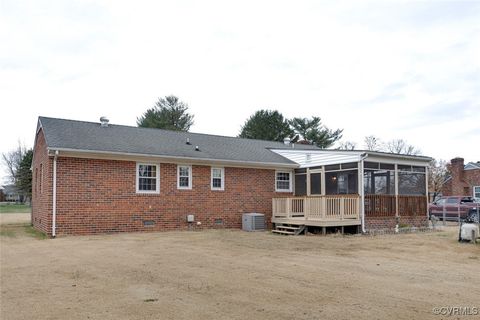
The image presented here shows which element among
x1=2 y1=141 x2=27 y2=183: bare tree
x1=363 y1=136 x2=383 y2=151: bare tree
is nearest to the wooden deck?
x1=363 y1=136 x2=383 y2=151: bare tree

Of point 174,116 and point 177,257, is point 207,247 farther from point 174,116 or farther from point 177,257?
point 174,116

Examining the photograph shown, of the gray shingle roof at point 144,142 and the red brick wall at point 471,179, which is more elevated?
the gray shingle roof at point 144,142

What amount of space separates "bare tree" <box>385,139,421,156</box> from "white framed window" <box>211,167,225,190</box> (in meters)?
39.4

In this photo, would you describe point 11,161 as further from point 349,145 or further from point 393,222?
point 393,222

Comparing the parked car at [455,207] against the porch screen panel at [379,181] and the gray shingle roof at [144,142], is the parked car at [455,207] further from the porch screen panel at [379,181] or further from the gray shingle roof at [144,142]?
the gray shingle roof at [144,142]

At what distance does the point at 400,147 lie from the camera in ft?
172

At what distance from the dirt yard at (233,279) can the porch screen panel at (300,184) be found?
6.74 meters

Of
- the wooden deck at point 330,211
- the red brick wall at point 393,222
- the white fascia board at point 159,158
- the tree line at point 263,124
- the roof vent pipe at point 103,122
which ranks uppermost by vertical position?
the tree line at point 263,124

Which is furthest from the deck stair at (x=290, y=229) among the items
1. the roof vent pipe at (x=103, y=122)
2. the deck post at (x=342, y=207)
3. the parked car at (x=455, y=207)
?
the parked car at (x=455, y=207)

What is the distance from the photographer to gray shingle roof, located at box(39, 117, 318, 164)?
50.7 feet

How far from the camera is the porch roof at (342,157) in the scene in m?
16.7

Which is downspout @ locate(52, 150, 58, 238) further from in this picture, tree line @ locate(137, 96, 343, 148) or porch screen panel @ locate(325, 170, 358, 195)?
tree line @ locate(137, 96, 343, 148)

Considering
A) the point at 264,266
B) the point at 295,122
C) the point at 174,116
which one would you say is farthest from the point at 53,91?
the point at 295,122

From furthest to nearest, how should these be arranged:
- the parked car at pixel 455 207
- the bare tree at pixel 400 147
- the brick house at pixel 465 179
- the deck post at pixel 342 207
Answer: the bare tree at pixel 400 147, the brick house at pixel 465 179, the parked car at pixel 455 207, the deck post at pixel 342 207
